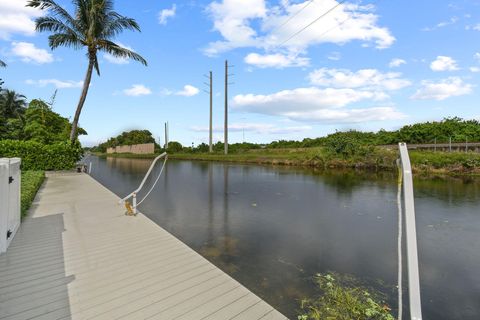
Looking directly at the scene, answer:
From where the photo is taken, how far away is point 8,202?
449 cm

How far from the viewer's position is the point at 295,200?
1095cm

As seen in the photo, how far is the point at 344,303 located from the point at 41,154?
19911 millimetres

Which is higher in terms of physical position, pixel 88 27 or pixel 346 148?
pixel 88 27

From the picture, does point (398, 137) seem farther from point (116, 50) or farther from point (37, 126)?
point (37, 126)

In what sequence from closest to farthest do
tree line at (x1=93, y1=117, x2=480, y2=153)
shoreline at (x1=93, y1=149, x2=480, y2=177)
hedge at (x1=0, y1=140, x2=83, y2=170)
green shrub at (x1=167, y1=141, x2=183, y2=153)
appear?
hedge at (x1=0, y1=140, x2=83, y2=170), shoreline at (x1=93, y1=149, x2=480, y2=177), tree line at (x1=93, y1=117, x2=480, y2=153), green shrub at (x1=167, y1=141, x2=183, y2=153)

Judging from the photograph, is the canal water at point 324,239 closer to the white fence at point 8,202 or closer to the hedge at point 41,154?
the white fence at point 8,202

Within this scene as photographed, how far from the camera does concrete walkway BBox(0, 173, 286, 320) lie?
9.27 ft

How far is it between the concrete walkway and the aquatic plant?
73 cm

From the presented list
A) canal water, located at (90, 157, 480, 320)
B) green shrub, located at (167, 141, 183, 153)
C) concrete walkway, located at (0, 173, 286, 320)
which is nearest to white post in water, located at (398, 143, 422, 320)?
concrete walkway, located at (0, 173, 286, 320)

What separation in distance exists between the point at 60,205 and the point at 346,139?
83.5ft

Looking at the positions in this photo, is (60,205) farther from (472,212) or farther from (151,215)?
(472,212)

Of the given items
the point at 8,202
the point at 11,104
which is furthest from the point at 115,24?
the point at 11,104

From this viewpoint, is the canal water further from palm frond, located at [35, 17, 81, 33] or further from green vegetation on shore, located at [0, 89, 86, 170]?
palm frond, located at [35, 17, 81, 33]

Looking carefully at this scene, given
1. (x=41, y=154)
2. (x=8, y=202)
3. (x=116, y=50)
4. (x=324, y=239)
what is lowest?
(x=324, y=239)
